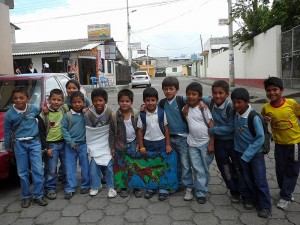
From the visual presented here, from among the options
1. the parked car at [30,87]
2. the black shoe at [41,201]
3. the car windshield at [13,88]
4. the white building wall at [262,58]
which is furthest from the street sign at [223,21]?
the black shoe at [41,201]

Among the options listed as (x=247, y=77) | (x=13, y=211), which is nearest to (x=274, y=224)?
(x=13, y=211)

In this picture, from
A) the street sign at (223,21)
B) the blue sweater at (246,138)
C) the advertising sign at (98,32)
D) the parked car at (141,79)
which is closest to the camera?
the blue sweater at (246,138)

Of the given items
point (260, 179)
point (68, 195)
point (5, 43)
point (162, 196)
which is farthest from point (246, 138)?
point (5, 43)

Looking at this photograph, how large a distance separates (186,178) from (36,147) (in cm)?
178

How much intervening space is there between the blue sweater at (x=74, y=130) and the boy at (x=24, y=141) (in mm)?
320

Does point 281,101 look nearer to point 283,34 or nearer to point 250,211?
point 250,211

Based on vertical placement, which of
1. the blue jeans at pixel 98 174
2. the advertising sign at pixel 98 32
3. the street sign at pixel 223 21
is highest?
the advertising sign at pixel 98 32

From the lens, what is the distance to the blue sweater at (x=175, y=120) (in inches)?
137

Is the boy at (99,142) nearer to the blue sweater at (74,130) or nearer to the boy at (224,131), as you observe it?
the blue sweater at (74,130)

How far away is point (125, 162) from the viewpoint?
3.77 metres

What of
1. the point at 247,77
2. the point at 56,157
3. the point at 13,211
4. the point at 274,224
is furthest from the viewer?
the point at 247,77

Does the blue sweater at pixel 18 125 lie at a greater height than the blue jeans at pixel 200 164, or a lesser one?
greater

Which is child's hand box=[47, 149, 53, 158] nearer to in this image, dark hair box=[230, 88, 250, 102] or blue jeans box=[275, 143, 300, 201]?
dark hair box=[230, 88, 250, 102]

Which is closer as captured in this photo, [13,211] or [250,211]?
[250,211]
